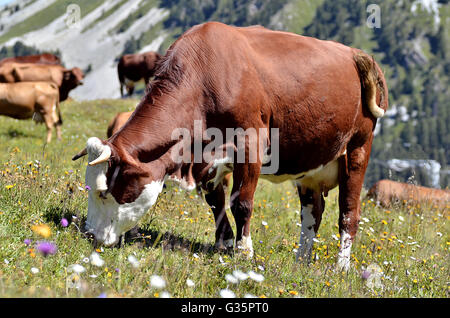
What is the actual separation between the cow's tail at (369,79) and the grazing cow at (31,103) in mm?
11363

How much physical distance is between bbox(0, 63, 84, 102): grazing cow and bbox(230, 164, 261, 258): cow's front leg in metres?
19.9

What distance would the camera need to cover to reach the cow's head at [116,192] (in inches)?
178

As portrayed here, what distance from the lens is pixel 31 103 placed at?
16062 mm

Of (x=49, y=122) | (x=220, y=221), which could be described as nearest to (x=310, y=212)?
(x=220, y=221)

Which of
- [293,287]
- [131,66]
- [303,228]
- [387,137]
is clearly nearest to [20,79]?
[131,66]

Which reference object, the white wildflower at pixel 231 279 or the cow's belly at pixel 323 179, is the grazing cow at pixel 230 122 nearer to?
the cow's belly at pixel 323 179

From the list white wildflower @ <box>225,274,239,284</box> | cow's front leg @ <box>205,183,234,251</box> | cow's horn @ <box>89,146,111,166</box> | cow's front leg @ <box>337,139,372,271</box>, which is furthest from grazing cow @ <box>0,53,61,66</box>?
white wildflower @ <box>225,274,239,284</box>

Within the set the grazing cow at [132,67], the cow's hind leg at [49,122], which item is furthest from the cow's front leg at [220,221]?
the grazing cow at [132,67]

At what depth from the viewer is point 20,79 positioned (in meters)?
22.9

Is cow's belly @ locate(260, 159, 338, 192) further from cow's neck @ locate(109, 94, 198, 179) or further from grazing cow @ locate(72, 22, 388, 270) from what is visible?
cow's neck @ locate(109, 94, 198, 179)

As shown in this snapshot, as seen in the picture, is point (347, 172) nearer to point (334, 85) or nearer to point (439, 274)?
point (334, 85)

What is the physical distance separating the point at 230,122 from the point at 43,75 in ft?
67.6
